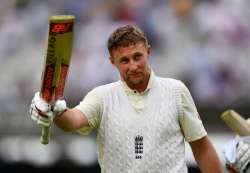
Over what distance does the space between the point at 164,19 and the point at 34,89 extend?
1.70m

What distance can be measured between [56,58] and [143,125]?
65cm

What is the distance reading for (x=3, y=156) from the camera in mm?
8672

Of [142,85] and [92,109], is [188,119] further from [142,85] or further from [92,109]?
[92,109]

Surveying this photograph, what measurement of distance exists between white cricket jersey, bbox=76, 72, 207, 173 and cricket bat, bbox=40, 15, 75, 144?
39 cm

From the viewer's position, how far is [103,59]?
362 inches

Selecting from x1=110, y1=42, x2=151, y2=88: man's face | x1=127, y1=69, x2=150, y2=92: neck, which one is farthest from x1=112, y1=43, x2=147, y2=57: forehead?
x1=127, y1=69, x2=150, y2=92: neck

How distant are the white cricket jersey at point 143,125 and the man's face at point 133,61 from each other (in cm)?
12

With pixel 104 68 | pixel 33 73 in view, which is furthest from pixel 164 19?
pixel 33 73

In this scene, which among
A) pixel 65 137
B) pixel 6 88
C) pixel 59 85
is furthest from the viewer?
pixel 6 88

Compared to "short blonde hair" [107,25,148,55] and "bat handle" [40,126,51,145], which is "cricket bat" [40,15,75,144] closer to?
"bat handle" [40,126,51,145]

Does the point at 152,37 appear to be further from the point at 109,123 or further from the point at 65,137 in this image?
the point at 109,123

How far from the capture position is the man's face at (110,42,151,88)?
14.0 feet

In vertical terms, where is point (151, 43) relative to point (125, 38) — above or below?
below

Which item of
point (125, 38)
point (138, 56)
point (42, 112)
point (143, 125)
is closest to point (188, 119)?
point (143, 125)
